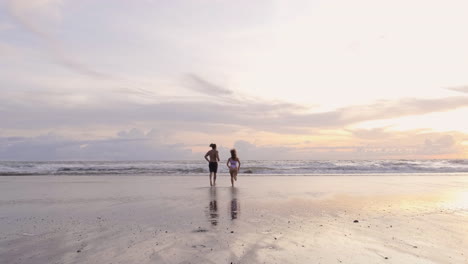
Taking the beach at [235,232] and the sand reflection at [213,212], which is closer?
the beach at [235,232]

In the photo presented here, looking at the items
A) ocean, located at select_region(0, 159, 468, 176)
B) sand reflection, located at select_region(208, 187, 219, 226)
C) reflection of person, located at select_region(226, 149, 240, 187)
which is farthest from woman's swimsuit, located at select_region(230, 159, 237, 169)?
ocean, located at select_region(0, 159, 468, 176)

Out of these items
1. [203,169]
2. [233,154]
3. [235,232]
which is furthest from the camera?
[203,169]

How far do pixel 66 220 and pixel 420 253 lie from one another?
7.50 meters

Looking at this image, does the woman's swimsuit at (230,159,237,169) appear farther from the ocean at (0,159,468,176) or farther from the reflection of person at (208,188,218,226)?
the ocean at (0,159,468,176)

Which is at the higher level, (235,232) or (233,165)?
(233,165)

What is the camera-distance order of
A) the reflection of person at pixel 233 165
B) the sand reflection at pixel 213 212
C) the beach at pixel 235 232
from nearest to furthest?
the beach at pixel 235 232 < the sand reflection at pixel 213 212 < the reflection of person at pixel 233 165

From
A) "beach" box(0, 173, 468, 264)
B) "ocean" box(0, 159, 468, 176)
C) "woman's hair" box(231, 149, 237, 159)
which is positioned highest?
"woman's hair" box(231, 149, 237, 159)

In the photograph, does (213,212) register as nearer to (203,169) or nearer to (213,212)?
(213,212)

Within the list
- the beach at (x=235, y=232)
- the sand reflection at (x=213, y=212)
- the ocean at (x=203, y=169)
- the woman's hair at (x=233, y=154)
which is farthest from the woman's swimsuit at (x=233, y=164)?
the ocean at (x=203, y=169)

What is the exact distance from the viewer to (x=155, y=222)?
7762mm

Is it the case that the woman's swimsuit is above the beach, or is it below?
above

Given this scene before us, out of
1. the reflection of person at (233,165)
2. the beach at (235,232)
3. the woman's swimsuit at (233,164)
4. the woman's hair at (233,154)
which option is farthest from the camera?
the woman's hair at (233,154)

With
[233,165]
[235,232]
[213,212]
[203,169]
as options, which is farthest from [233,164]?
[203,169]

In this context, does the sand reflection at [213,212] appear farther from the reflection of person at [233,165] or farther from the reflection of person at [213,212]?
the reflection of person at [233,165]
